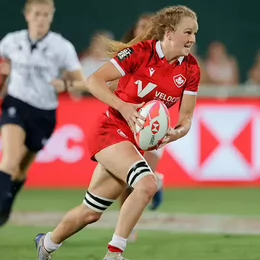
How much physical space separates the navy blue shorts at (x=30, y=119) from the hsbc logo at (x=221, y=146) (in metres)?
4.43

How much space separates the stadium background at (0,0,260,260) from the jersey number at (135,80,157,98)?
5.10 feet

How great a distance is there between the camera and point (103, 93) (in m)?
7.03

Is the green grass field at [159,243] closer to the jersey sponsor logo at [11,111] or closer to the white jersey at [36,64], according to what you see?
the jersey sponsor logo at [11,111]

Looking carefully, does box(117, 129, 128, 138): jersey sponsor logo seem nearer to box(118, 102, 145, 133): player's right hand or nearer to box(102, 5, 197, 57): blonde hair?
box(118, 102, 145, 133): player's right hand

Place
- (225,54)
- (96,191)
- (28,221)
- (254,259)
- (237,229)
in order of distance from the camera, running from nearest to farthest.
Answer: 1. (96,191)
2. (254,259)
3. (237,229)
4. (28,221)
5. (225,54)

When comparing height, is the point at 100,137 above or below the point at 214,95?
above

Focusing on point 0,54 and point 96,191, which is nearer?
point 96,191

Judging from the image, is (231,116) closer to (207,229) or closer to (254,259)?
(207,229)

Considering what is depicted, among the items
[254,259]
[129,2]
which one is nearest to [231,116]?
[129,2]

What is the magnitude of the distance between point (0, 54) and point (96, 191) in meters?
3.46

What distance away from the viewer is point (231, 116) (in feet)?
47.8

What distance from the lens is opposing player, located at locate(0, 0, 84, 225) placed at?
9.85 metres

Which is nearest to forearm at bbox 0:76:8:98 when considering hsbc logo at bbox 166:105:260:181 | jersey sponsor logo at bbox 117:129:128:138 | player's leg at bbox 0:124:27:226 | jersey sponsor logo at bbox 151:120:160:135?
player's leg at bbox 0:124:27:226

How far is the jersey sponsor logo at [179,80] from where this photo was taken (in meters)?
7.32
